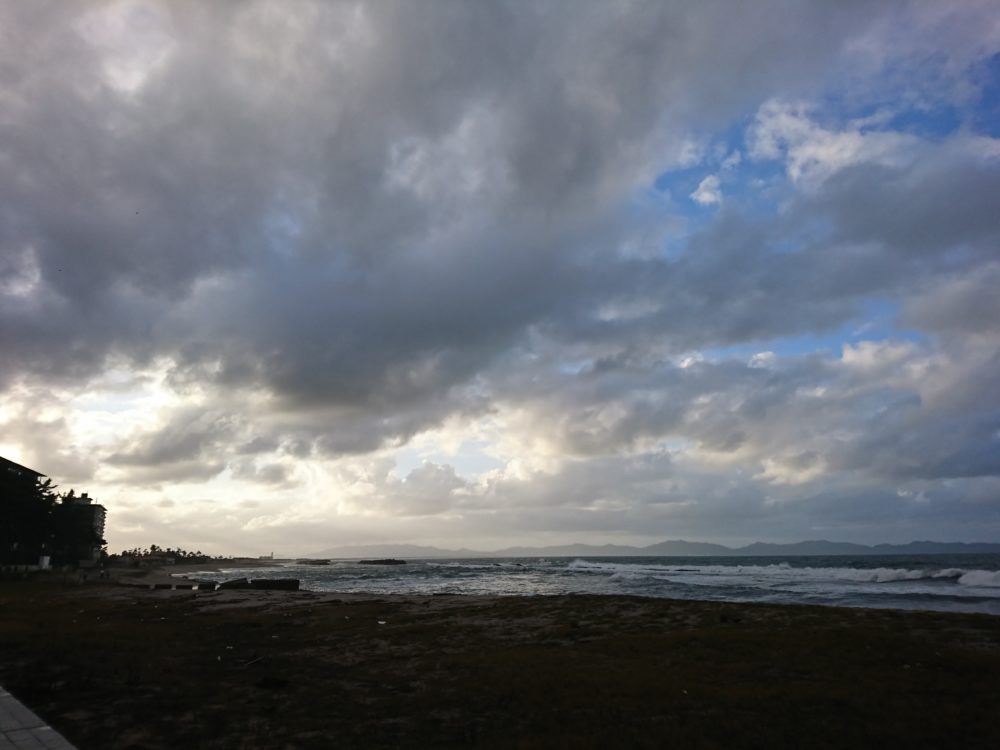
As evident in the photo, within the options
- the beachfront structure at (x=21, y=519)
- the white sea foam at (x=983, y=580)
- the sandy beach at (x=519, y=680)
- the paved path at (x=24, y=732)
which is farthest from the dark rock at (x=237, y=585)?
the white sea foam at (x=983, y=580)

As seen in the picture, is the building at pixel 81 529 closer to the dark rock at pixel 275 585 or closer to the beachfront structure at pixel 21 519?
the beachfront structure at pixel 21 519

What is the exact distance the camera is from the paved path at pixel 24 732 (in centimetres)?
917

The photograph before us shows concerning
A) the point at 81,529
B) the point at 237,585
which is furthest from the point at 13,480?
the point at 81,529

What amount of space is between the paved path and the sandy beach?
0.48 meters

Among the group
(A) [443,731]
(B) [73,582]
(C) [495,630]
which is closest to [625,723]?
(A) [443,731]

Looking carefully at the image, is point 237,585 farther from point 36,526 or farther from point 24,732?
point 24,732

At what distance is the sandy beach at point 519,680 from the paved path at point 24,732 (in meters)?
0.48

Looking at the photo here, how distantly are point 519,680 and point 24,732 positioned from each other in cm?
996

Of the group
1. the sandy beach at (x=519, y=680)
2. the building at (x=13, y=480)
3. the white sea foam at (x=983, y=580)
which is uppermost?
the building at (x=13, y=480)

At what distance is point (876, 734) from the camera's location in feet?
34.0

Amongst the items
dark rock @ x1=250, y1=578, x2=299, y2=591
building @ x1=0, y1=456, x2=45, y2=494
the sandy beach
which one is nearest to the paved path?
the sandy beach

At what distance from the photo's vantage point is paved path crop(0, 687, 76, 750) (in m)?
9.17

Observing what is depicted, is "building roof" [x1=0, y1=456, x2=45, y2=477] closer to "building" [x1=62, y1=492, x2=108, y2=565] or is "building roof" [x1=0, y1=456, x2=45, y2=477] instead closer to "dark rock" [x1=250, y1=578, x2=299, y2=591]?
"building" [x1=62, y1=492, x2=108, y2=565]

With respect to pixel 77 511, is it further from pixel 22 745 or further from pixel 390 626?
pixel 22 745
